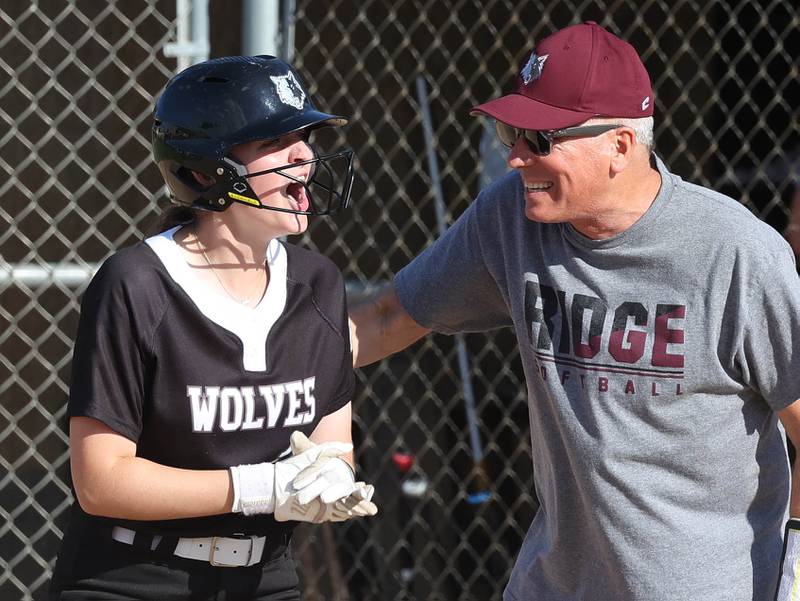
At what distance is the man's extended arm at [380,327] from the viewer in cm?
253

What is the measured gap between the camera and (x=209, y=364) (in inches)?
80.4

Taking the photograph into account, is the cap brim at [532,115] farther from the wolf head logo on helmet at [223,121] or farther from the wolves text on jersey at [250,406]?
the wolves text on jersey at [250,406]

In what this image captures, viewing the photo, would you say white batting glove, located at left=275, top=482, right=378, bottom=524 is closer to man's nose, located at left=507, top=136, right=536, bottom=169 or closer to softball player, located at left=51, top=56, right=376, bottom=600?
softball player, located at left=51, top=56, right=376, bottom=600

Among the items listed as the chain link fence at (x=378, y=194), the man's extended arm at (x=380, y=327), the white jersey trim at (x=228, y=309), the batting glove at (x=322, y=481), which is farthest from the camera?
the chain link fence at (x=378, y=194)

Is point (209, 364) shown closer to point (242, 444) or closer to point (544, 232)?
point (242, 444)

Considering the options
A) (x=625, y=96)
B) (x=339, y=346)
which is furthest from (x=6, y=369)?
(x=625, y=96)

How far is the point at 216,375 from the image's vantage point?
2041 millimetres

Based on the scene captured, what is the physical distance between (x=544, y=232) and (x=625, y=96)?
1.06 feet

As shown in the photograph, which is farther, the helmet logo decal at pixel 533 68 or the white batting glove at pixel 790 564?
the helmet logo decal at pixel 533 68

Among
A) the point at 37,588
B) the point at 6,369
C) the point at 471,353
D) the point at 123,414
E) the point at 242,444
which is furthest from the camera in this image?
the point at 471,353

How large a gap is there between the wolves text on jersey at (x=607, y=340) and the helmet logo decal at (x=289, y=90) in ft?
1.95

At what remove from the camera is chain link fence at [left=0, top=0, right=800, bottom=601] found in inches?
170

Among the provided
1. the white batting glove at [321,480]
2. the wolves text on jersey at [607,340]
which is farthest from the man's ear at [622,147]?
the white batting glove at [321,480]

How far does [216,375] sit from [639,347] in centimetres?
80
